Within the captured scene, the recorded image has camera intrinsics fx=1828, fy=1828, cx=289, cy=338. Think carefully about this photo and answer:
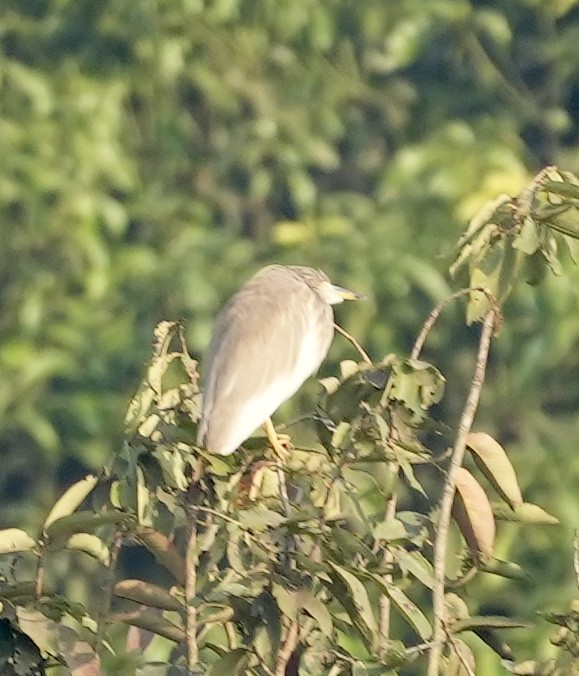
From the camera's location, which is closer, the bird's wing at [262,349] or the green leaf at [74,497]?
the green leaf at [74,497]

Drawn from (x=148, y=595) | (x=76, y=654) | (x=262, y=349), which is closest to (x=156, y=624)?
(x=148, y=595)

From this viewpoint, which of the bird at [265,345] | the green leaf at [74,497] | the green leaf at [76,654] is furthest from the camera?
the bird at [265,345]

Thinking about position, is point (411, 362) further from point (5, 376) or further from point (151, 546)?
point (5, 376)

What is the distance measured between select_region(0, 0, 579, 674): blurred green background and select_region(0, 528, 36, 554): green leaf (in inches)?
68.7

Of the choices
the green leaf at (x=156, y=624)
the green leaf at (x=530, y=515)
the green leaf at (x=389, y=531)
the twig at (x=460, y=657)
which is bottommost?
the green leaf at (x=156, y=624)

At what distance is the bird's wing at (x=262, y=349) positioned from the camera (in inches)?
77.2

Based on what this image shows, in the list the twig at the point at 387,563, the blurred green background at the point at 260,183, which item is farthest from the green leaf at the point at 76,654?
the blurred green background at the point at 260,183

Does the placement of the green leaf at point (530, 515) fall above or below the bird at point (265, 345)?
above

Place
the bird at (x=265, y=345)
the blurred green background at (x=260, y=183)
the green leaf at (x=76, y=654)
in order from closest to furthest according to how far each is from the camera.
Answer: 1. the green leaf at (x=76, y=654)
2. the bird at (x=265, y=345)
3. the blurred green background at (x=260, y=183)

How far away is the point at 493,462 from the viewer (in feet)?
4.67

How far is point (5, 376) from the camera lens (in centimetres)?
336

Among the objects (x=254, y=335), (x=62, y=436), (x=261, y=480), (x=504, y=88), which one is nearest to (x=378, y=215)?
(x=504, y=88)

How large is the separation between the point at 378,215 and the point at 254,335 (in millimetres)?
1341

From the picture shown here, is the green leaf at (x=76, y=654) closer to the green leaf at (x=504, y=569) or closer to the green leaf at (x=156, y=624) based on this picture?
the green leaf at (x=156, y=624)
